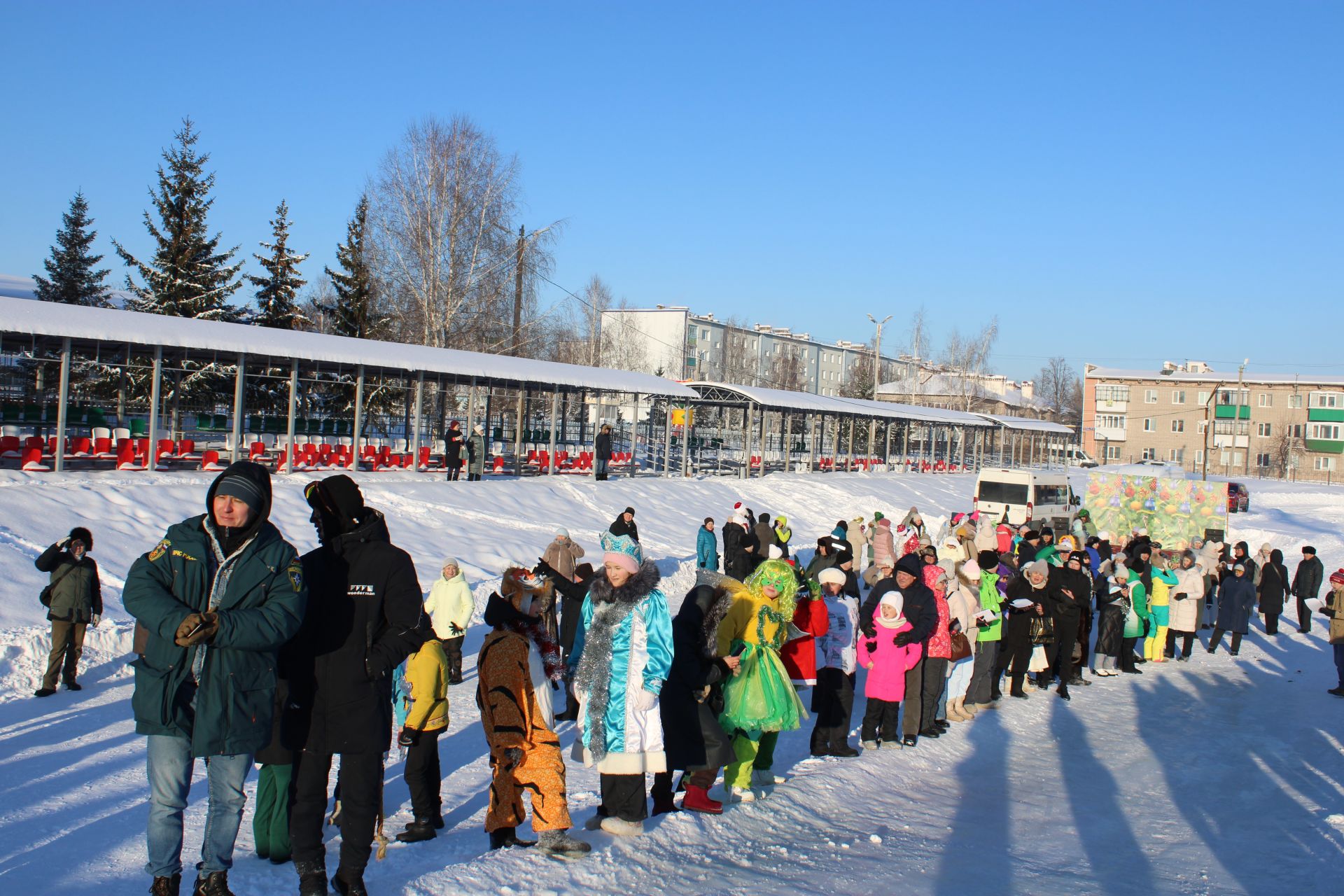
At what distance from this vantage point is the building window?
74.2 metres

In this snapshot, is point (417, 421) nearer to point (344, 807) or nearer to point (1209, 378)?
point (344, 807)

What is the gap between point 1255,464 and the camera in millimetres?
75812

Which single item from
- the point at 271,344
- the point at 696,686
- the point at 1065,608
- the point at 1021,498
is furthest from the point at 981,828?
the point at 1021,498

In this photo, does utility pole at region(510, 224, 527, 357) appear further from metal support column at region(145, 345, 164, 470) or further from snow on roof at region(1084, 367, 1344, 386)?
snow on roof at region(1084, 367, 1344, 386)

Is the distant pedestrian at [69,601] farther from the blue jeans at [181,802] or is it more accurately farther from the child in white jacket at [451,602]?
the blue jeans at [181,802]

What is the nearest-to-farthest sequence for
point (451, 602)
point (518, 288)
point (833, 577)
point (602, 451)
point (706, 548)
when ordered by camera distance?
1. point (833, 577)
2. point (451, 602)
3. point (706, 548)
4. point (602, 451)
5. point (518, 288)

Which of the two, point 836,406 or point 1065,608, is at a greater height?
point 836,406

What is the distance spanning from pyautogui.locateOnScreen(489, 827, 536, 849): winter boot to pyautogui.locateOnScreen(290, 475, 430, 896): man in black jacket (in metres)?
1.04

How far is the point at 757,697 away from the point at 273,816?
2.82 m

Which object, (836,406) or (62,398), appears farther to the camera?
(836,406)

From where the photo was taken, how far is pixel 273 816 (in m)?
4.78

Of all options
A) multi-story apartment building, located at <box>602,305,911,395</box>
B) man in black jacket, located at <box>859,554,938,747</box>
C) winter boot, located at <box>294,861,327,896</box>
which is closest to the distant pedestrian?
winter boot, located at <box>294,861,327,896</box>

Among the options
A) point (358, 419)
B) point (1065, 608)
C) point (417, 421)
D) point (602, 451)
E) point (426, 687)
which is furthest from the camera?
point (602, 451)

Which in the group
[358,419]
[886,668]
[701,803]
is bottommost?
[701,803]
